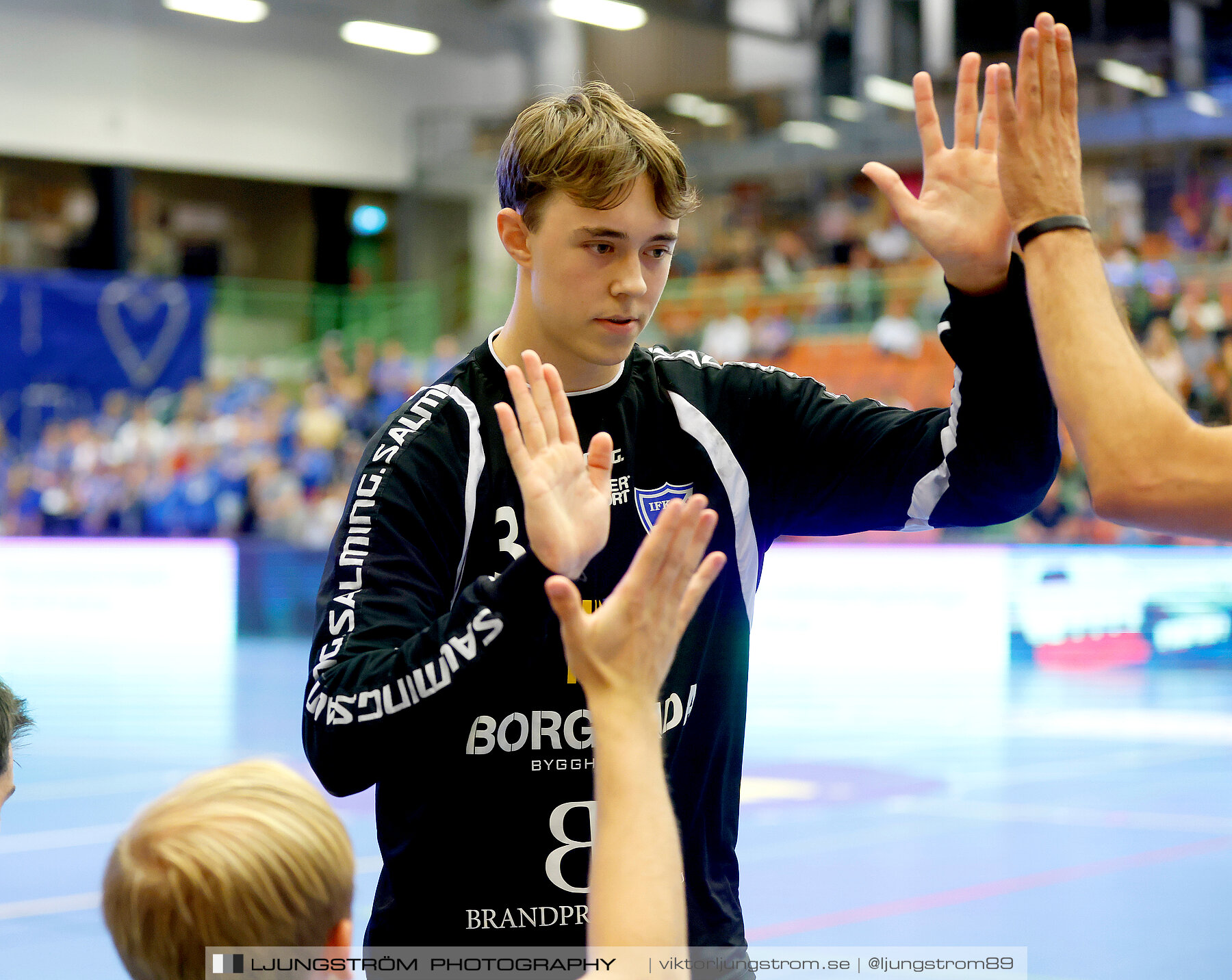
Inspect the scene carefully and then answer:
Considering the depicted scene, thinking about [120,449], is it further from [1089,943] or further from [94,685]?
[1089,943]

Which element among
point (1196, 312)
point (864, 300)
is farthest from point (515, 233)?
point (864, 300)

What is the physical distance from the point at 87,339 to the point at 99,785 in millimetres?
16281

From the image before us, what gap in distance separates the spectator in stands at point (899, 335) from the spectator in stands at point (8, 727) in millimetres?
15581

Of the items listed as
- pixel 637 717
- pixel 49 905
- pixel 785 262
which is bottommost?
pixel 49 905

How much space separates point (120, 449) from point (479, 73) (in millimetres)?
11583

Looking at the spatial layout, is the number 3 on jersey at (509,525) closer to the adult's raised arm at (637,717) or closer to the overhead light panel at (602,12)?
the adult's raised arm at (637,717)

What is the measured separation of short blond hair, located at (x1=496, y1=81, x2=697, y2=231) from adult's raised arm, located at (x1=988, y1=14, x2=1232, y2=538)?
550 mm

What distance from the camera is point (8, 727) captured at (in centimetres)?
221

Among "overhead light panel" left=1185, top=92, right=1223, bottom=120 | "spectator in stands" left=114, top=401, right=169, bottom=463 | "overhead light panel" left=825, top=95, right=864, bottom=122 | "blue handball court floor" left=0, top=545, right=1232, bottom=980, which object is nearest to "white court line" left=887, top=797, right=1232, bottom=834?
"blue handball court floor" left=0, top=545, right=1232, bottom=980

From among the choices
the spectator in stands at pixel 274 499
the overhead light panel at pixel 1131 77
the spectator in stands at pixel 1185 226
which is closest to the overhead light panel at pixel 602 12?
the overhead light panel at pixel 1131 77

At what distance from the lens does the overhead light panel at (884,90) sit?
2378 cm

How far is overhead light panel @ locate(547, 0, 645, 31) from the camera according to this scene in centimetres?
2380

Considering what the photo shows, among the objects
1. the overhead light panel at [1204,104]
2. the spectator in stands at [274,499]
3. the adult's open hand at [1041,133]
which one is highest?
the overhead light panel at [1204,104]

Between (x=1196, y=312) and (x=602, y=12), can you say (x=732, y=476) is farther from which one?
(x=602, y=12)
